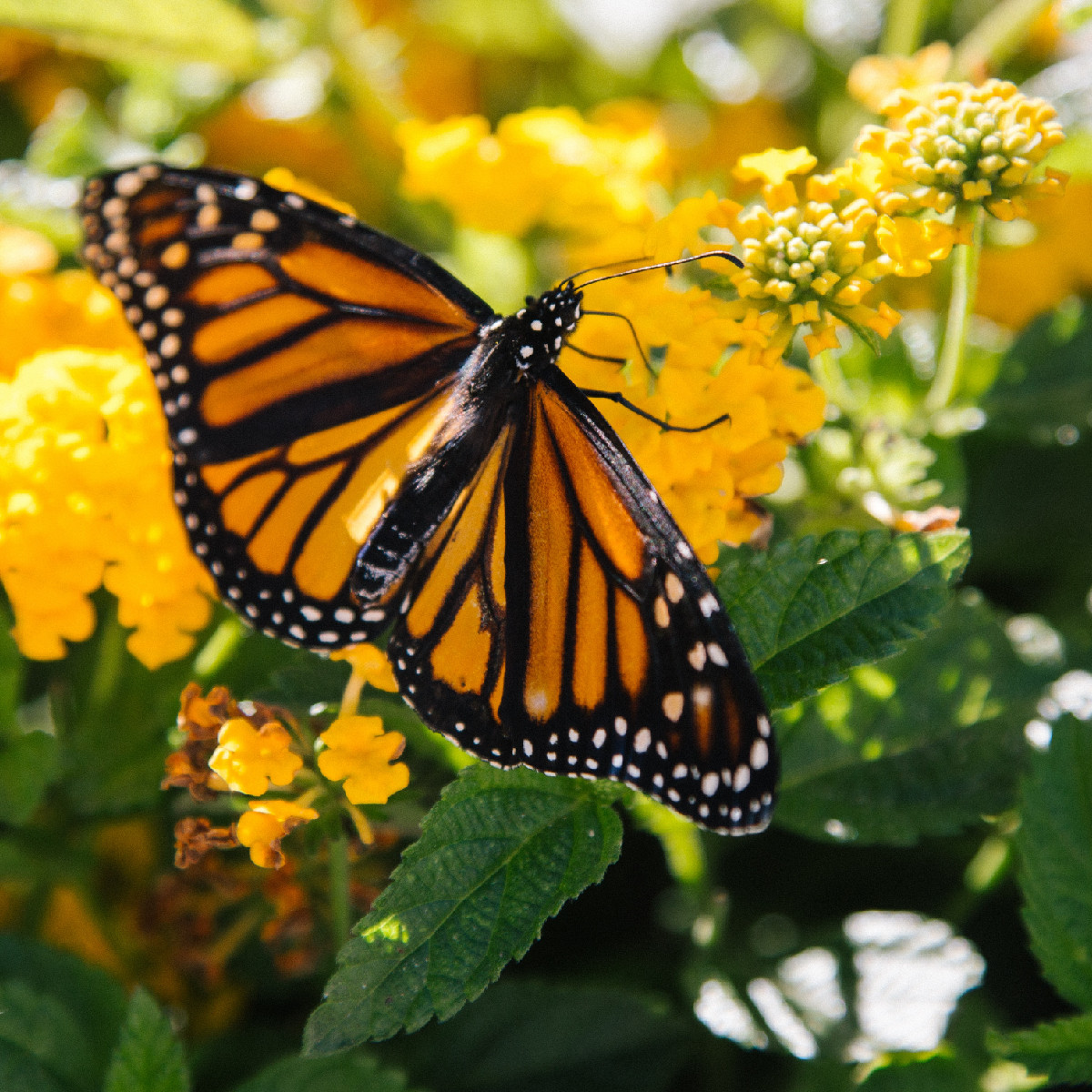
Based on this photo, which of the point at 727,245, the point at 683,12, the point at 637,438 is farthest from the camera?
the point at 683,12

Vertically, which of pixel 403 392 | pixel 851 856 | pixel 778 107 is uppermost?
pixel 778 107

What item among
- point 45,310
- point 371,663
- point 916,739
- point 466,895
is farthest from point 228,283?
point 916,739

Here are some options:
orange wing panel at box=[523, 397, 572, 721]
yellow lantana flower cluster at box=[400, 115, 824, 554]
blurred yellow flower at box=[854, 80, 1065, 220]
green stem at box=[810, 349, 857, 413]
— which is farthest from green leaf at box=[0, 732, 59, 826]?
blurred yellow flower at box=[854, 80, 1065, 220]

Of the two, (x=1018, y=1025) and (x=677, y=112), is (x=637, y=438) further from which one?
(x=677, y=112)

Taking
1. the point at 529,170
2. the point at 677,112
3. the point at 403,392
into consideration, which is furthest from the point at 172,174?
the point at 677,112

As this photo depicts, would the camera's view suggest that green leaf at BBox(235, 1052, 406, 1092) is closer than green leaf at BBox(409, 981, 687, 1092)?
Yes

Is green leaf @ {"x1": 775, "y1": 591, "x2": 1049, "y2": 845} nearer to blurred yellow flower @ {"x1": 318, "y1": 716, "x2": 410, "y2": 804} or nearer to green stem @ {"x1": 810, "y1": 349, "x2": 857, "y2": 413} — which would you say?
green stem @ {"x1": 810, "y1": 349, "x2": 857, "y2": 413}

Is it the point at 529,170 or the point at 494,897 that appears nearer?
the point at 494,897
